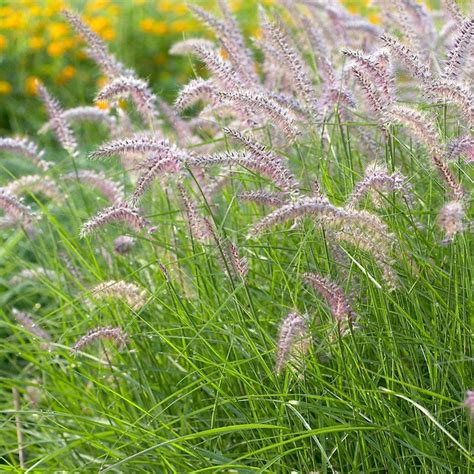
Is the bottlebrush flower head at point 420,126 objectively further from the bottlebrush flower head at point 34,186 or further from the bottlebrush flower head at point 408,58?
the bottlebrush flower head at point 34,186

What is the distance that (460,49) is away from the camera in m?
2.66

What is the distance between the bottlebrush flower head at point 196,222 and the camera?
9.07ft

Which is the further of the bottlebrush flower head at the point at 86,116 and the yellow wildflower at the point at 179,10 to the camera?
the yellow wildflower at the point at 179,10

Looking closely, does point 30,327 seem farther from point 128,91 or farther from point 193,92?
point 193,92

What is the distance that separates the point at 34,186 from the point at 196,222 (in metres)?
1.13

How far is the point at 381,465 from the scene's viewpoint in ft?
9.13

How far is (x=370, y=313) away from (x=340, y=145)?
1.05 metres

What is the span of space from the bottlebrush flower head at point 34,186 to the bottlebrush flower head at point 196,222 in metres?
1.01

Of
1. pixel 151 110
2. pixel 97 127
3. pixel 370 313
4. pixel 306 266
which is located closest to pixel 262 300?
pixel 306 266

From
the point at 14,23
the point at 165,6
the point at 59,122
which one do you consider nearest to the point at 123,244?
the point at 59,122

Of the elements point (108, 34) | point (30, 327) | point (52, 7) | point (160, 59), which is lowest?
point (160, 59)

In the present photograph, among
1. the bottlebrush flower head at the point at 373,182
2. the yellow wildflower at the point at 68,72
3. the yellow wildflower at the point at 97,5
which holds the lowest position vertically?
the yellow wildflower at the point at 68,72

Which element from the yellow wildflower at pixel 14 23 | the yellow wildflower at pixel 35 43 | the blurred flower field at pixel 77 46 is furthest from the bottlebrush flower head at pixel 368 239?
the yellow wildflower at pixel 14 23

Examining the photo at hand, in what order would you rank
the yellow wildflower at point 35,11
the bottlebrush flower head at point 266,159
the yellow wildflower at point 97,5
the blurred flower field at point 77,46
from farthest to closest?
the yellow wildflower at point 97,5 < the yellow wildflower at point 35,11 < the blurred flower field at point 77,46 < the bottlebrush flower head at point 266,159
